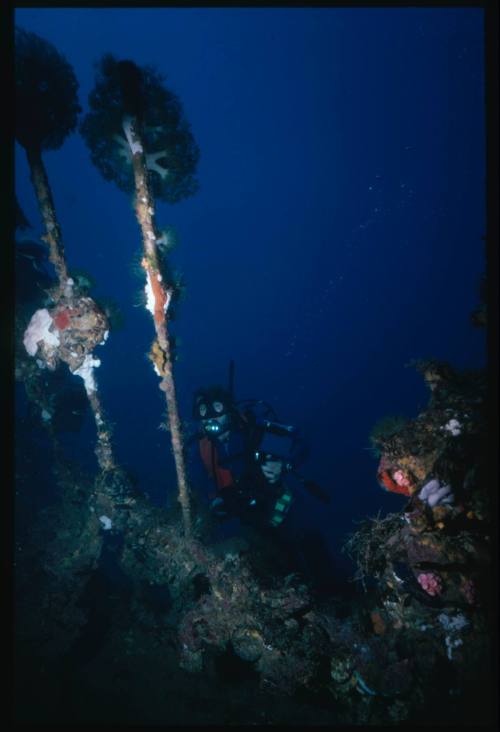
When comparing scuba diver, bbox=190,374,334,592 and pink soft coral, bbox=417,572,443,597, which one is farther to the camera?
scuba diver, bbox=190,374,334,592

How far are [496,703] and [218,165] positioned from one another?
362 ft

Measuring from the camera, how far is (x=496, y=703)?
2.46 metres

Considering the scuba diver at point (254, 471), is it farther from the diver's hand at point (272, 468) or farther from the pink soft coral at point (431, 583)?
the pink soft coral at point (431, 583)

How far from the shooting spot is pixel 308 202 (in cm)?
9494

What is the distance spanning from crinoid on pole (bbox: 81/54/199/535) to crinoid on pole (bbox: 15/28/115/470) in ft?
1.22

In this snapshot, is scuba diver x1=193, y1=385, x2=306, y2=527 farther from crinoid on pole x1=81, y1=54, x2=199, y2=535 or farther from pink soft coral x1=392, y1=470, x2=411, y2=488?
pink soft coral x1=392, y1=470, x2=411, y2=488

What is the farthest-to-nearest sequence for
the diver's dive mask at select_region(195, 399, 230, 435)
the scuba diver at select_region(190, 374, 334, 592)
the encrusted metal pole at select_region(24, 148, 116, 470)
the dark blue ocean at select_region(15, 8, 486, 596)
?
the dark blue ocean at select_region(15, 8, 486, 596)
the diver's dive mask at select_region(195, 399, 230, 435)
the scuba diver at select_region(190, 374, 334, 592)
the encrusted metal pole at select_region(24, 148, 116, 470)

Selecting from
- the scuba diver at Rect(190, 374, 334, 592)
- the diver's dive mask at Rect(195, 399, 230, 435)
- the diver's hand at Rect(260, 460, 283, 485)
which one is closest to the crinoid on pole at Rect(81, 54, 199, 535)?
the scuba diver at Rect(190, 374, 334, 592)

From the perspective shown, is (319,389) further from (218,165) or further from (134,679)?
(218,165)

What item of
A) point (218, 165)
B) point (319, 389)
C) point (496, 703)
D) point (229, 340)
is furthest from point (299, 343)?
point (496, 703)

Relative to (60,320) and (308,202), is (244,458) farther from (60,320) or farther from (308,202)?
(308,202)

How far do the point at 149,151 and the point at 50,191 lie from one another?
1406 mm

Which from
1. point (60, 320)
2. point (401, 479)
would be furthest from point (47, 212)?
point (401, 479)

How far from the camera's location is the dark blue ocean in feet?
206
